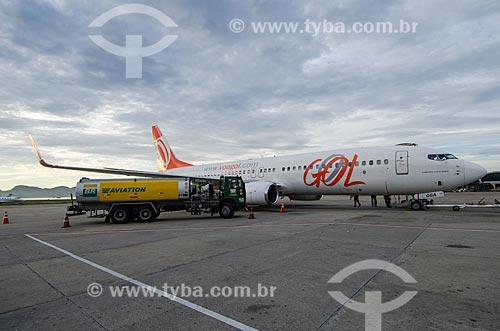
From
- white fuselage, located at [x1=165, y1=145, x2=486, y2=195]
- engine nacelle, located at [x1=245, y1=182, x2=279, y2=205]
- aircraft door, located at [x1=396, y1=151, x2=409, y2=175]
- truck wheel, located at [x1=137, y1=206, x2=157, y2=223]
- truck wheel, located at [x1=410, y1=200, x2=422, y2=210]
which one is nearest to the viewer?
truck wheel, located at [x1=137, y1=206, x2=157, y2=223]

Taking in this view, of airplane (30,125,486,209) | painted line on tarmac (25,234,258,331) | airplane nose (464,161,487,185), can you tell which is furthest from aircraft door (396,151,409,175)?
painted line on tarmac (25,234,258,331)

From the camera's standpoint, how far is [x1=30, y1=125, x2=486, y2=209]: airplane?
13.9m

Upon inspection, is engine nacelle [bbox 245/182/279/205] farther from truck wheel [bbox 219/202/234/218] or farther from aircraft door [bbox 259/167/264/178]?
aircraft door [bbox 259/167/264/178]

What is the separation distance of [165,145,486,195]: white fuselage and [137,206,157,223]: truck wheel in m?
8.69

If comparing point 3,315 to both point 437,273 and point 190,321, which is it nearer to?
point 190,321

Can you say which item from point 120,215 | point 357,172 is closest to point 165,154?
point 120,215

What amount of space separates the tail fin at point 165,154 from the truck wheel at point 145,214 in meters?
16.8

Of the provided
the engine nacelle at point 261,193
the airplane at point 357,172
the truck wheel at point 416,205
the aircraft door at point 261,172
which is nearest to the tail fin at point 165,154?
the airplane at point 357,172

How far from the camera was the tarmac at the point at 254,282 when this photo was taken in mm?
3176

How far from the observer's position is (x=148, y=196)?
44.1 feet

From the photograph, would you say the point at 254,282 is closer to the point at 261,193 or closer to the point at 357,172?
the point at 261,193

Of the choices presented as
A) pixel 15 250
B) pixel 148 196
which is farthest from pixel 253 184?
pixel 15 250

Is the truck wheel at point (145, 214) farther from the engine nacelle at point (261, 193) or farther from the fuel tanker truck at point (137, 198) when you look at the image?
the engine nacelle at point (261, 193)

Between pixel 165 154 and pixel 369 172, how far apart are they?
21.9 metres
